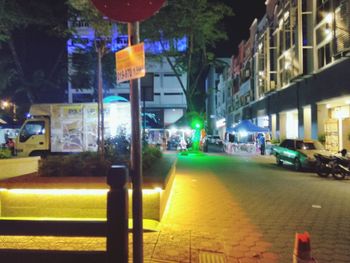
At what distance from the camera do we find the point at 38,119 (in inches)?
770

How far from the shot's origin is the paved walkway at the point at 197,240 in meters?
5.53

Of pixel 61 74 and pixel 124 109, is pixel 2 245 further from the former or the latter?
pixel 61 74

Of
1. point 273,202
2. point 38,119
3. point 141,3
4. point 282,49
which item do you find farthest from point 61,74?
point 141,3

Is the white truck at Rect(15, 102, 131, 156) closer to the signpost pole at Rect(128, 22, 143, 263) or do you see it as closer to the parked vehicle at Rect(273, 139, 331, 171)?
the parked vehicle at Rect(273, 139, 331, 171)

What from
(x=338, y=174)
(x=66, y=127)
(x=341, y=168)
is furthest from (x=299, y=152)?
(x=66, y=127)

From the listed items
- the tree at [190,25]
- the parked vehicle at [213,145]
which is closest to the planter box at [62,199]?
the tree at [190,25]

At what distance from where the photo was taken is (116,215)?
11.3 feet

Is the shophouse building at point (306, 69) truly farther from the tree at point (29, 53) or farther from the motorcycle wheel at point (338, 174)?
the tree at point (29, 53)

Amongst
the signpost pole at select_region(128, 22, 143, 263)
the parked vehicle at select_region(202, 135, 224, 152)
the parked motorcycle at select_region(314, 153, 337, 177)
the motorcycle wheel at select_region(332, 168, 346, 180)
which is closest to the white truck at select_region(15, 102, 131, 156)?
the parked motorcycle at select_region(314, 153, 337, 177)

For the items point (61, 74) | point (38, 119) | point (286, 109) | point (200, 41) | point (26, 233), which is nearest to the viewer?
point (26, 233)

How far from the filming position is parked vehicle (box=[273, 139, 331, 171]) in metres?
17.2

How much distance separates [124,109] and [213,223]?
11699 millimetres

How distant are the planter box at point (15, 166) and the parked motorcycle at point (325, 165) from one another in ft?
36.4

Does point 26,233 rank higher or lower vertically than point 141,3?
lower
